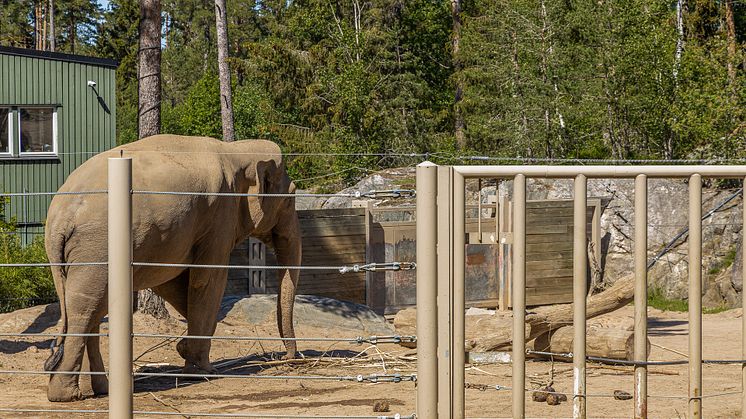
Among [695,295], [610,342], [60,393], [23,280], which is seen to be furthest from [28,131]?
[695,295]

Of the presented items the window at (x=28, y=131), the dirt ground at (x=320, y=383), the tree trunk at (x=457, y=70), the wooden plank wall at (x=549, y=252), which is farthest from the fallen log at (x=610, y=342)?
the tree trunk at (x=457, y=70)

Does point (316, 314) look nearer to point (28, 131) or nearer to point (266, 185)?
point (266, 185)

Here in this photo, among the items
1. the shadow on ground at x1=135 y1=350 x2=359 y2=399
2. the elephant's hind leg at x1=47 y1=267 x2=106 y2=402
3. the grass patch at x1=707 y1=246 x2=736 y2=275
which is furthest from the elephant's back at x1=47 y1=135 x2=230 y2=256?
the grass patch at x1=707 y1=246 x2=736 y2=275

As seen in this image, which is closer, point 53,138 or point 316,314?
point 316,314

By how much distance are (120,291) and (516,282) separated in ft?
6.03

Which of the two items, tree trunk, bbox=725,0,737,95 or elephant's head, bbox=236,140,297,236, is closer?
elephant's head, bbox=236,140,297,236

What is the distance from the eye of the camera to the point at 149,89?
41.7ft

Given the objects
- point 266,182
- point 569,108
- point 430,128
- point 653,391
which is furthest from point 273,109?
point 653,391

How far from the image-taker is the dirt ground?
7.33 m

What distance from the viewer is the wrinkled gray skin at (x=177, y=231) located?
760 cm

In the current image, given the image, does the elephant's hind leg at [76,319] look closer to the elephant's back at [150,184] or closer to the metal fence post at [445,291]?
the elephant's back at [150,184]

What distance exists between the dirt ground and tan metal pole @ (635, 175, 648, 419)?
54 centimetres

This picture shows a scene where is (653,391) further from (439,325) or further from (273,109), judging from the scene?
(273,109)

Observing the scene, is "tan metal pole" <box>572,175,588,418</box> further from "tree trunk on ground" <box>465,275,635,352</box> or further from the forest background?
the forest background
